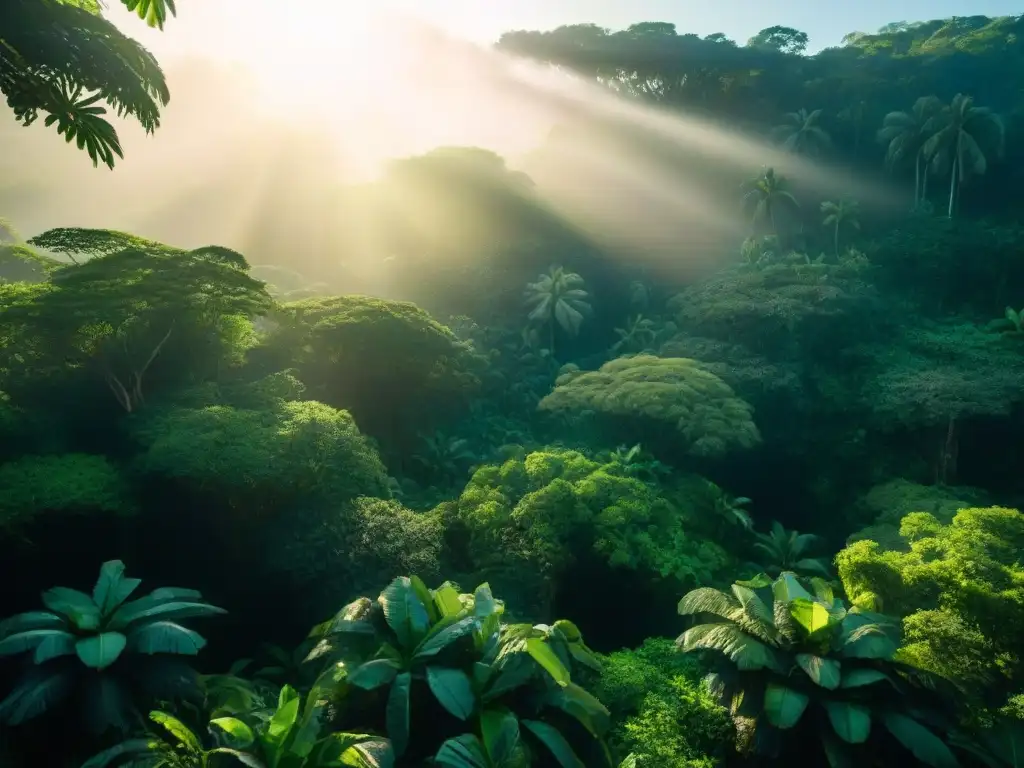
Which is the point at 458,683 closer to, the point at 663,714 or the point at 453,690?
the point at 453,690

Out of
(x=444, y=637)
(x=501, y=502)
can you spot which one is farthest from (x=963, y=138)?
(x=444, y=637)

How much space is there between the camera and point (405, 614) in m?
9.23

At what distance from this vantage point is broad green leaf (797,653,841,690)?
8.52 meters

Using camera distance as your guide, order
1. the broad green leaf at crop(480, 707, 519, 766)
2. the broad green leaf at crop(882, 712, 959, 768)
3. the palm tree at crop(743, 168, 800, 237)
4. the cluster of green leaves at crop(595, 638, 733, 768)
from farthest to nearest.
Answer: the palm tree at crop(743, 168, 800, 237)
the cluster of green leaves at crop(595, 638, 733, 768)
the broad green leaf at crop(882, 712, 959, 768)
the broad green leaf at crop(480, 707, 519, 766)

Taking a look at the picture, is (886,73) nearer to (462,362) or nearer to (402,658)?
(462,362)

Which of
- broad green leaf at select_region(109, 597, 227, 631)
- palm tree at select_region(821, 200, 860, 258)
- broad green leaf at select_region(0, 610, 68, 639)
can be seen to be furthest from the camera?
palm tree at select_region(821, 200, 860, 258)

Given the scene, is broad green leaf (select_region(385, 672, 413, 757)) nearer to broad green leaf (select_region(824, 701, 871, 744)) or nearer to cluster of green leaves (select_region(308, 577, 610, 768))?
cluster of green leaves (select_region(308, 577, 610, 768))

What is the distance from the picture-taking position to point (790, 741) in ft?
29.9

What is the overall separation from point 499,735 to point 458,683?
0.83m

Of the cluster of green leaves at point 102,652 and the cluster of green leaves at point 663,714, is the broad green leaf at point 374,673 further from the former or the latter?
the cluster of green leaves at point 663,714

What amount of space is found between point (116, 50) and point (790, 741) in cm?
1327

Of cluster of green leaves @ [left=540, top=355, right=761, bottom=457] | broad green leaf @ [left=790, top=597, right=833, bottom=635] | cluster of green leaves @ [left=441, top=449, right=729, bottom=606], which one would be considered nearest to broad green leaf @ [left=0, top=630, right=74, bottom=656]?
cluster of green leaves @ [left=441, top=449, right=729, bottom=606]

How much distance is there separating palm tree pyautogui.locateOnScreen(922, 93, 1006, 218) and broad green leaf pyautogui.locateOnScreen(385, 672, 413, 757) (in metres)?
45.0

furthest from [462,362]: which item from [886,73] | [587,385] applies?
[886,73]
